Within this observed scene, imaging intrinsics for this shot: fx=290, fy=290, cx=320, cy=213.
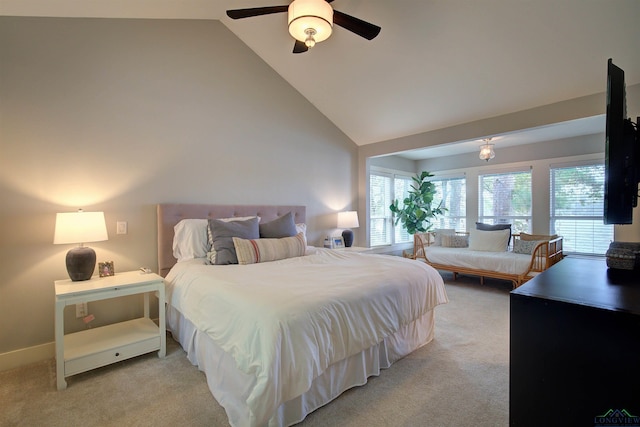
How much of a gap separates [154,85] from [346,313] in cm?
292

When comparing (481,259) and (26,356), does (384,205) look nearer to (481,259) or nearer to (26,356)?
(481,259)

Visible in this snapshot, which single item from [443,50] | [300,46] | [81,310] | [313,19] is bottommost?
[81,310]

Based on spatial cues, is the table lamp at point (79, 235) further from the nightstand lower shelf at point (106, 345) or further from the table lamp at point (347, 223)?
the table lamp at point (347, 223)

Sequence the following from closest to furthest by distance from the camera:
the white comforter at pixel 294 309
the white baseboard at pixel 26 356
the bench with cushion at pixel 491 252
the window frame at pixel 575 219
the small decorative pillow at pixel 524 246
Result: the white comforter at pixel 294 309 < the white baseboard at pixel 26 356 < the bench with cushion at pixel 491 252 < the small decorative pillow at pixel 524 246 < the window frame at pixel 575 219

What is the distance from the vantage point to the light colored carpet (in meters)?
1.69

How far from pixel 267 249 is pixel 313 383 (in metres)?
1.38

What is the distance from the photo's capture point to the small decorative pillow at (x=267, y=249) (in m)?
2.73

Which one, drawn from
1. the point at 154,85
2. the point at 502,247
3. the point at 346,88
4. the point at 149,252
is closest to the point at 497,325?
the point at 502,247

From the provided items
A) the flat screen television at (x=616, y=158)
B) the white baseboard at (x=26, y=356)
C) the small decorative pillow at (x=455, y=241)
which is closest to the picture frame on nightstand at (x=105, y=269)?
the white baseboard at (x=26, y=356)

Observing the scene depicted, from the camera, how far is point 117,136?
275 cm

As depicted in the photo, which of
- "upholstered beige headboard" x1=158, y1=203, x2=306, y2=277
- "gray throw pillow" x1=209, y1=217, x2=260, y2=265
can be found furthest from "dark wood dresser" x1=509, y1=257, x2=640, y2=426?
"upholstered beige headboard" x1=158, y1=203, x2=306, y2=277

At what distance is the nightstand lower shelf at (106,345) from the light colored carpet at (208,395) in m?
0.11

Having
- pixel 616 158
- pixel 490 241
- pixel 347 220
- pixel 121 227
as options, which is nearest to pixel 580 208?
pixel 490 241

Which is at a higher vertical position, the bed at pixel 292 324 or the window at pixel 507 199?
the window at pixel 507 199
